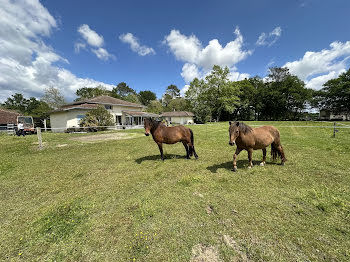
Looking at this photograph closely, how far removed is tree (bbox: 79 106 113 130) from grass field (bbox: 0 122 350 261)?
16.3 metres

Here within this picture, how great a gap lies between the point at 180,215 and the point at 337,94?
202 ft

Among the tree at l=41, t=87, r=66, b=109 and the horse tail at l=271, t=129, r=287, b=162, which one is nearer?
the horse tail at l=271, t=129, r=287, b=162

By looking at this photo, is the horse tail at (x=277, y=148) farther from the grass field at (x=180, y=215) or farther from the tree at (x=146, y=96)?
the tree at (x=146, y=96)

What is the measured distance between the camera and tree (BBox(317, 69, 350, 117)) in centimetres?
3731

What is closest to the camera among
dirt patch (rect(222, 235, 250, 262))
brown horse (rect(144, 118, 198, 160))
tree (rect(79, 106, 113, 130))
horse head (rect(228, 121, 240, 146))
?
dirt patch (rect(222, 235, 250, 262))

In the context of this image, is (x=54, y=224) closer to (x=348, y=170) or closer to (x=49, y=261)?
(x=49, y=261)

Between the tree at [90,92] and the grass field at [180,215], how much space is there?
4761 cm

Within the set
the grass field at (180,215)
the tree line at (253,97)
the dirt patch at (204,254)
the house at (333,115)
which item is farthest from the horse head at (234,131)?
the house at (333,115)

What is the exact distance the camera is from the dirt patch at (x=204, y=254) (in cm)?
172

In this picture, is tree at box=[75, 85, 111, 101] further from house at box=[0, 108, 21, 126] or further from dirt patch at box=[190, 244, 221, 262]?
dirt patch at box=[190, 244, 221, 262]

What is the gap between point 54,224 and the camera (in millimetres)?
2383

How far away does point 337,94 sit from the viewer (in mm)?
39219

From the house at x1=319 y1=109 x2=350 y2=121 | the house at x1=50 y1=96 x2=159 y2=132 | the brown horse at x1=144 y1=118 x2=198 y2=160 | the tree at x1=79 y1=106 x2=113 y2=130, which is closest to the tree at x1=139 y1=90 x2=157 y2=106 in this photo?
the house at x1=50 y1=96 x2=159 y2=132

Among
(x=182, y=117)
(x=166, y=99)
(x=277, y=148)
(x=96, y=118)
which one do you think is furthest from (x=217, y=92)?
(x=277, y=148)
